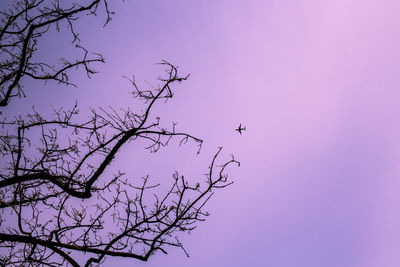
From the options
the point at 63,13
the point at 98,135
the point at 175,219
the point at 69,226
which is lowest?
the point at 175,219

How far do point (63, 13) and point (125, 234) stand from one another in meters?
4.18

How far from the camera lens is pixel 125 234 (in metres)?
5.41

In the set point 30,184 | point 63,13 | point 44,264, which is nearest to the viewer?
point 44,264

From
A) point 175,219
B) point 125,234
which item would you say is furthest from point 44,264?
point 175,219

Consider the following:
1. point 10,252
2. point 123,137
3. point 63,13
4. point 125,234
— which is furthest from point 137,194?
point 63,13

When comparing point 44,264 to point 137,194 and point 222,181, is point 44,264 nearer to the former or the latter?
point 137,194

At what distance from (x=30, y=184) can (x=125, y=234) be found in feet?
6.01

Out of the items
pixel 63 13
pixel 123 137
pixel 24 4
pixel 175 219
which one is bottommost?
pixel 175 219

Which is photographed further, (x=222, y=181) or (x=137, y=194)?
(x=137, y=194)

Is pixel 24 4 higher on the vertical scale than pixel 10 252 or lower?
higher

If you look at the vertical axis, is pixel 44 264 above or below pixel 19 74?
below

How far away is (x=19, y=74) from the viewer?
561 cm

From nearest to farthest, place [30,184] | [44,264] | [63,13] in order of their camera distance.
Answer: [44,264]
[30,184]
[63,13]

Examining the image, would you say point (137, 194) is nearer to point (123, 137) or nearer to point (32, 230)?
point (123, 137)
